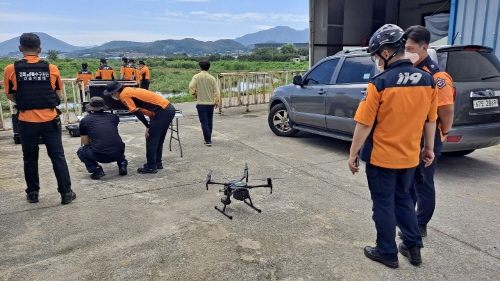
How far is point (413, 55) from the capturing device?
3088mm

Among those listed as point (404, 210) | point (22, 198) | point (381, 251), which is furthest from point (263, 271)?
point (22, 198)

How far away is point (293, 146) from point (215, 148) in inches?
56.9

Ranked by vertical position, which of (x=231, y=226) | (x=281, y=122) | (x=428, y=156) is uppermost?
(x=428, y=156)

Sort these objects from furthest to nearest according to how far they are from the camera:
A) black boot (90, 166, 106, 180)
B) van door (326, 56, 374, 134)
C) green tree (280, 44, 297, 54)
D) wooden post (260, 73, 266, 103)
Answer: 1. green tree (280, 44, 297, 54)
2. wooden post (260, 73, 266, 103)
3. van door (326, 56, 374, 134)
4. black boot (90, 166, 106, 180)

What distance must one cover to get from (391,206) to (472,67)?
120 inches

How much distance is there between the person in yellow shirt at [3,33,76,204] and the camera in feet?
12.7

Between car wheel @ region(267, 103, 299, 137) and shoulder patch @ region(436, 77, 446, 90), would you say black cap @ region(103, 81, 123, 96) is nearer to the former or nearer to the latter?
car wheel @ region(267, 103, 299, 137)

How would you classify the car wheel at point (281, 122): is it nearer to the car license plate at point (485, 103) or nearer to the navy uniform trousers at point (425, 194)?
the car license plate at point (485, 103)

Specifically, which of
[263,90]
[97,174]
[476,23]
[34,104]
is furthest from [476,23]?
[34,104]

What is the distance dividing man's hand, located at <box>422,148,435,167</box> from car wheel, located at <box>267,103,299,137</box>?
4.38m

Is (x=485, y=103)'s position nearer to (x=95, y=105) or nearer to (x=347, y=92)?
(x=347, y=92)

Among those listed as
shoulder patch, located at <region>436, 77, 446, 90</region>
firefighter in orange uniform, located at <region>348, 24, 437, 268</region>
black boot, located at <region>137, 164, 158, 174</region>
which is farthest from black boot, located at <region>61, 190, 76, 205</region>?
shoulder patch, located at <region>436, 77, 446, 90</region>

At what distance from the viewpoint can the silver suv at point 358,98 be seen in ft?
15.2

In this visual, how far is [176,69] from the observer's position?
56.6 metres
